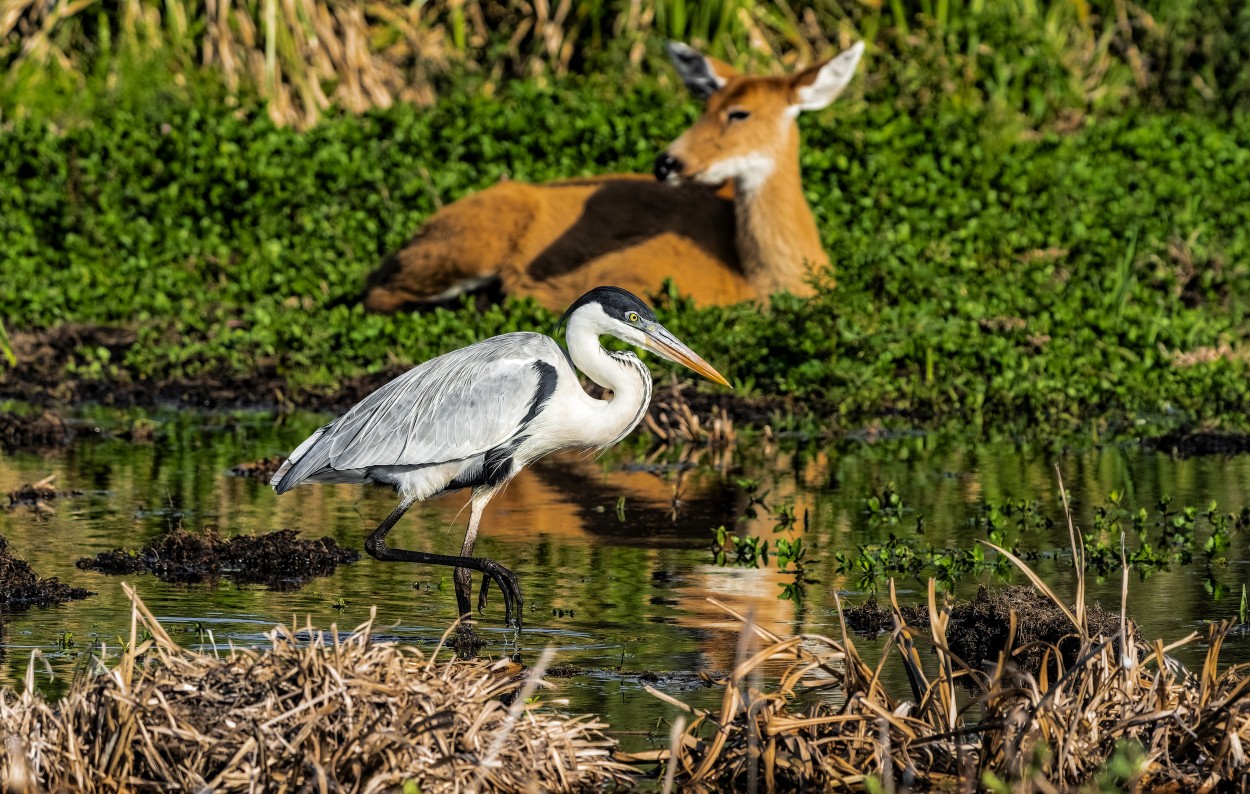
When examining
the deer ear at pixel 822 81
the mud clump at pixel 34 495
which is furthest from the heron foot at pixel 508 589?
the deer ear at pixel 822 81

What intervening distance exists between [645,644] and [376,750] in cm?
216

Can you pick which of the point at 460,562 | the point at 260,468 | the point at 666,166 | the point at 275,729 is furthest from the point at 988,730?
the point at 666,166

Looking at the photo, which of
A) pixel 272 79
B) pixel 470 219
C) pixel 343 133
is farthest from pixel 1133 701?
pixel 272 79

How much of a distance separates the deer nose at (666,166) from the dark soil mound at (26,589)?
248 inches

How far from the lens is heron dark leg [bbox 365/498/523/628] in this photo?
7109 mm

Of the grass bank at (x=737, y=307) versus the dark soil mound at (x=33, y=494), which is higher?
the grass bank at (x=737, y=307)

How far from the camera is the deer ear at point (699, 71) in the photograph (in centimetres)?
1356

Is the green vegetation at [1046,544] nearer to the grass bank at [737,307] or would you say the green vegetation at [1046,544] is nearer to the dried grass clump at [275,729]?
the grass bank at [737,307]

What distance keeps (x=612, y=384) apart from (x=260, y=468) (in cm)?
306

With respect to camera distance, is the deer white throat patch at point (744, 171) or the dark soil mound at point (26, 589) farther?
the deer white throat patch at point (744, 171)

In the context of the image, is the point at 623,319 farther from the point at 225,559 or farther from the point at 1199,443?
the point at 1199,443

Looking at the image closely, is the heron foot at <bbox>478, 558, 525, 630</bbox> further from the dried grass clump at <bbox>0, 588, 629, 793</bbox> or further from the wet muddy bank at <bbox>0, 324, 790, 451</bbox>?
the wet muddy bank at <bbox>0, 324, 790, 451</bbox>

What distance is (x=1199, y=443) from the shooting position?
1072 cm

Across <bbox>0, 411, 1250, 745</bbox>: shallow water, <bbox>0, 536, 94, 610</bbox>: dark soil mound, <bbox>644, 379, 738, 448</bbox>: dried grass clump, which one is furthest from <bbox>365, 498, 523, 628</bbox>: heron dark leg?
<bbox>644, 379, 738, 448</bbox>: dried grass clump
